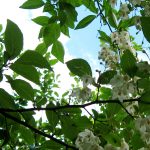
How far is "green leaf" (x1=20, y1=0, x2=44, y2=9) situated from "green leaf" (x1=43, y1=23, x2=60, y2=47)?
0.15 meters

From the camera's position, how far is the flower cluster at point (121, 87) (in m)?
1.67

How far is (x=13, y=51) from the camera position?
155cm

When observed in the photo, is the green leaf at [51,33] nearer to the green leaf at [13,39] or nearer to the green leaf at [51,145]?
the green leaf at [51,145]

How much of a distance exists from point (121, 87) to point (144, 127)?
20 centimetres

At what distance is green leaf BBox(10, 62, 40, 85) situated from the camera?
1.58m

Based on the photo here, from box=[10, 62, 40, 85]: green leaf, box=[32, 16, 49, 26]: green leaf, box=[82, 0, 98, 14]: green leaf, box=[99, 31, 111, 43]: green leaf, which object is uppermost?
box=[82, 0, 98, 14]: green leaf

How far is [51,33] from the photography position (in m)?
2.57

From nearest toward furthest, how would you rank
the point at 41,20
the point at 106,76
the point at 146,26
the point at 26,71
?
the point at 146,26 → the point at 26,71 → the point at 106,76 → the point at 41,20

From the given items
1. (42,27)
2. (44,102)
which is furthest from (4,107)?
(42,27)

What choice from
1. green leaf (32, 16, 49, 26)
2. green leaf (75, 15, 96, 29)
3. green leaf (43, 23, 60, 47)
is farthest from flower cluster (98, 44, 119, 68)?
green leaf (32, 16, 49, 26)

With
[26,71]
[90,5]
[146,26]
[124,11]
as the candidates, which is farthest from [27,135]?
[124,11]

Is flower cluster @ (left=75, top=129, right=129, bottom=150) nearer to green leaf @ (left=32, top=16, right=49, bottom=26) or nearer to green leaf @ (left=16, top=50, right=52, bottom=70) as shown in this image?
green leaf @ (left=16, top=50, right=52, bottom=70)

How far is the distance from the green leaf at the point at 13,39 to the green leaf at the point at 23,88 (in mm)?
210

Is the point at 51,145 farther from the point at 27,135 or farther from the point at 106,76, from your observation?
the point at 106,76
